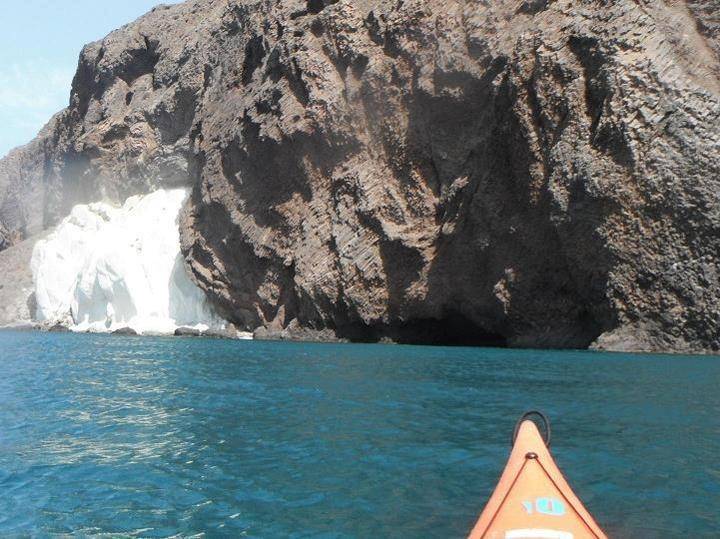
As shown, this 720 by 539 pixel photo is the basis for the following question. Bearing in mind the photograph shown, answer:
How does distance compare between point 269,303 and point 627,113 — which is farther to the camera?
point 269,303

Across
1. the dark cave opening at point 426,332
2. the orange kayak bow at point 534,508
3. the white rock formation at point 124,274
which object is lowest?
the dark cave opening at point 426,332

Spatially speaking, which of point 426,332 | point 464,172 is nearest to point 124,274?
point 426,332

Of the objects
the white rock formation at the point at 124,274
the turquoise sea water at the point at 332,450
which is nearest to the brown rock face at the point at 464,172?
the white rock formation at the point at 124,274

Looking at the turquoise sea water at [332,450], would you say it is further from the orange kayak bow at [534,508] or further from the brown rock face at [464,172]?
the brown rock face at [464,172]

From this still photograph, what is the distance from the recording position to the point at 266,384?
70.9ft

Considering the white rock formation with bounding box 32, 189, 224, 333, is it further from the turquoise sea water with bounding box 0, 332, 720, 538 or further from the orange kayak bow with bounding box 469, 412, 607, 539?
the orange kayak bow with bounding box 469, 412, 607, 539

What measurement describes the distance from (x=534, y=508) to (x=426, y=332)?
133ft

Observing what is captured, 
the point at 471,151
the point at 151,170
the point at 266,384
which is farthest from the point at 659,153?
the point at 151,170

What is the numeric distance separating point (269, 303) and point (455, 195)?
54.5 feet

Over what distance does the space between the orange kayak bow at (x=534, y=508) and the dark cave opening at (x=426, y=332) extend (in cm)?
3820

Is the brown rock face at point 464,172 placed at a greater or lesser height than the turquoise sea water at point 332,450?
greater

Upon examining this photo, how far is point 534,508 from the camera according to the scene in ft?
24.7

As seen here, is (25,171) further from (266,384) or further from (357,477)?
(357,477)

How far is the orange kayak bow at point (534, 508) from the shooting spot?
7.25 metres
